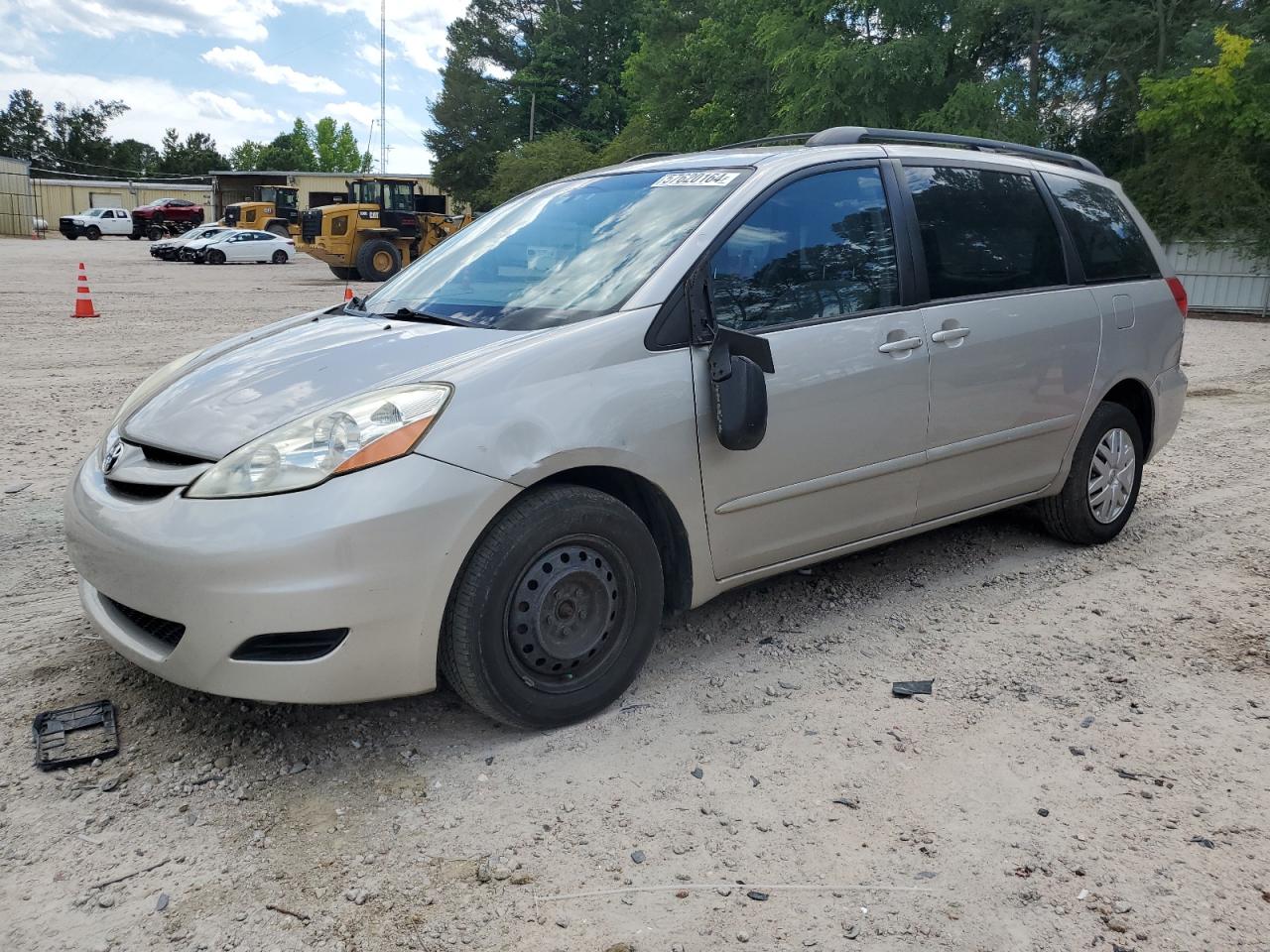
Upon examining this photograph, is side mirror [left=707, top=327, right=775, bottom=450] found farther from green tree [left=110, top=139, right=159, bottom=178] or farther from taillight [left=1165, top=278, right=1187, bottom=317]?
green tree [left=110, top=139, right=159, bottom=178]

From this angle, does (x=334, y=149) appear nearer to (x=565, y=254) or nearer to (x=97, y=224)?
(x=97, y=224)

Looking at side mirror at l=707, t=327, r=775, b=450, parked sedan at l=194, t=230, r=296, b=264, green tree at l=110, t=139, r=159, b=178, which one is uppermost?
green tree at l=110, t=139, r=159, b=178

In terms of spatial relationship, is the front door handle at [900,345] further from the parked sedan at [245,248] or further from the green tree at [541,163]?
the green tree at [541,163]

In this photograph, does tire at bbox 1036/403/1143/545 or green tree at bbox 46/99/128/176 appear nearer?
tire at bbox 1036/403/1143/545

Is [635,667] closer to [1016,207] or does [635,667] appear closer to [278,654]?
[278,654]

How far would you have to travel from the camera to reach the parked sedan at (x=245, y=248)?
35.4 m

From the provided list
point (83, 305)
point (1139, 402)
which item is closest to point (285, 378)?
point (1139, 402)

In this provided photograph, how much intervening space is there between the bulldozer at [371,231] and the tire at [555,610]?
899 inches

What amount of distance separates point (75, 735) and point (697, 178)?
2667 millimetres

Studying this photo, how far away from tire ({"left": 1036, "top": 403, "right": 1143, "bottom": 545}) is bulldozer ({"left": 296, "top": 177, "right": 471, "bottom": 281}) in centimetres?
2167

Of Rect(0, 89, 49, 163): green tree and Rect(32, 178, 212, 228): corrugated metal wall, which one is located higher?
Rect(0, 89, 49, 163): green tree

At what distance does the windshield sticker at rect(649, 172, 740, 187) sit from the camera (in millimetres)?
3664

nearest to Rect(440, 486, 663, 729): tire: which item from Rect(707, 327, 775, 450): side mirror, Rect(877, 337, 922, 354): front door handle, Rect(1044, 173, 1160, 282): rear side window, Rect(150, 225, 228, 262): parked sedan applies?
Rect(707, 327, 775, 450): side mirror

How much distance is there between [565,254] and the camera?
363 centimetres
